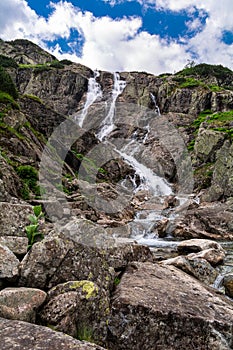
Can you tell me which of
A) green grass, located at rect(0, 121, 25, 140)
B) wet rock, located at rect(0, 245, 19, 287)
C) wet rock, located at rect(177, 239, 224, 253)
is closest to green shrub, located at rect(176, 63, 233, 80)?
green grass, located at rect(0, 121, 25, 140)

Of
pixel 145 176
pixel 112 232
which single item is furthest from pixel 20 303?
pixel 145 176

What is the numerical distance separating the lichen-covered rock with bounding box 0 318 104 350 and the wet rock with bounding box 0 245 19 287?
1120mm

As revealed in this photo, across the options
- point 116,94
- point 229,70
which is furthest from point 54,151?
point 229,70

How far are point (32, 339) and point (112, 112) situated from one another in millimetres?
67727

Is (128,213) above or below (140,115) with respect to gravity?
below

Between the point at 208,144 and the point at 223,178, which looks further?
the point at 208,144

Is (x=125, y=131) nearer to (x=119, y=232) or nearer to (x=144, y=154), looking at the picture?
(x=144, y=154)

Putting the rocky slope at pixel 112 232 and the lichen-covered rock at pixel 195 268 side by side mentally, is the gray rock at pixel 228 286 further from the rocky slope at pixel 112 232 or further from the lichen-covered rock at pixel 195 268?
→ the lichen-covered rock at pixel 195 268

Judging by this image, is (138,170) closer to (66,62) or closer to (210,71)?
(66,62)

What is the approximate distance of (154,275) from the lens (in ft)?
25.7

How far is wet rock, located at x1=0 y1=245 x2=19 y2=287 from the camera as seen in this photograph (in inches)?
223

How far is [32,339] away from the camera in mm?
4258

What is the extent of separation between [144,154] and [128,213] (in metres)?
27.1

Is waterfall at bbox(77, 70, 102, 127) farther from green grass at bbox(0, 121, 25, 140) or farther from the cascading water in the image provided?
green grass at bbox(0, 121, 25, 140)
